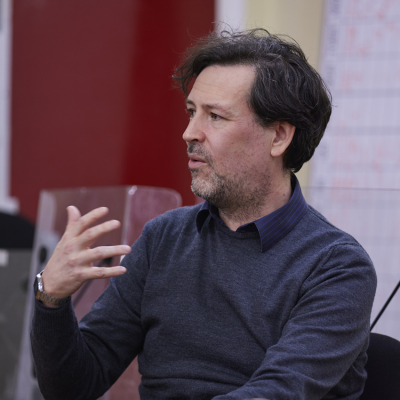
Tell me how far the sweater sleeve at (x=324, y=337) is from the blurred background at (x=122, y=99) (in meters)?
1.01

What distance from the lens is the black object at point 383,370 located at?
107cm

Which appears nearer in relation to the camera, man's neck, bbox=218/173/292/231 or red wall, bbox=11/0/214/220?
man's neck, bbox=218/173/292/231

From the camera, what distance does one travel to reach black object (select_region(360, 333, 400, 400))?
1.07 m

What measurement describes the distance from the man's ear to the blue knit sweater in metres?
0.16

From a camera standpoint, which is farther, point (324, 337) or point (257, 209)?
point (257, 209)

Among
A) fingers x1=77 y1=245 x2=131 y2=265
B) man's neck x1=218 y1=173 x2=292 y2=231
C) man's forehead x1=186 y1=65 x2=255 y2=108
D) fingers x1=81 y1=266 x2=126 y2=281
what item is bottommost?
fingers x1=81 y1=266 x2=126 y2=281

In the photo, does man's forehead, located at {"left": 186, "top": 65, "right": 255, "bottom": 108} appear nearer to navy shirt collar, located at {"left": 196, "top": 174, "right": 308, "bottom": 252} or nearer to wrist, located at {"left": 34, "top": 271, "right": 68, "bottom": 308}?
navy shirt collar, located at {"left": 196, "top": 174, "right": 308, "bottom": 252}

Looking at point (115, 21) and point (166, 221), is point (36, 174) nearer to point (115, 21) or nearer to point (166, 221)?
point (115, 21)

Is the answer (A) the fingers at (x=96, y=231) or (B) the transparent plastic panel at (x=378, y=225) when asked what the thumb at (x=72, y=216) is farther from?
(B) the transparent plastic panel at (x=378, y=225)

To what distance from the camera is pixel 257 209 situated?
1.19 m

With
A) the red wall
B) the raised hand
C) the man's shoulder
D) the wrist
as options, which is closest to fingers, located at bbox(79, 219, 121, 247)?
the raised hand

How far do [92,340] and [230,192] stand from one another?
46 centimetres

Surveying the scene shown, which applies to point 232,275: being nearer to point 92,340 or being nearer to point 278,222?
point 278,222

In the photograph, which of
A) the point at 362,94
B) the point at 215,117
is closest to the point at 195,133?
the point at 215,117
